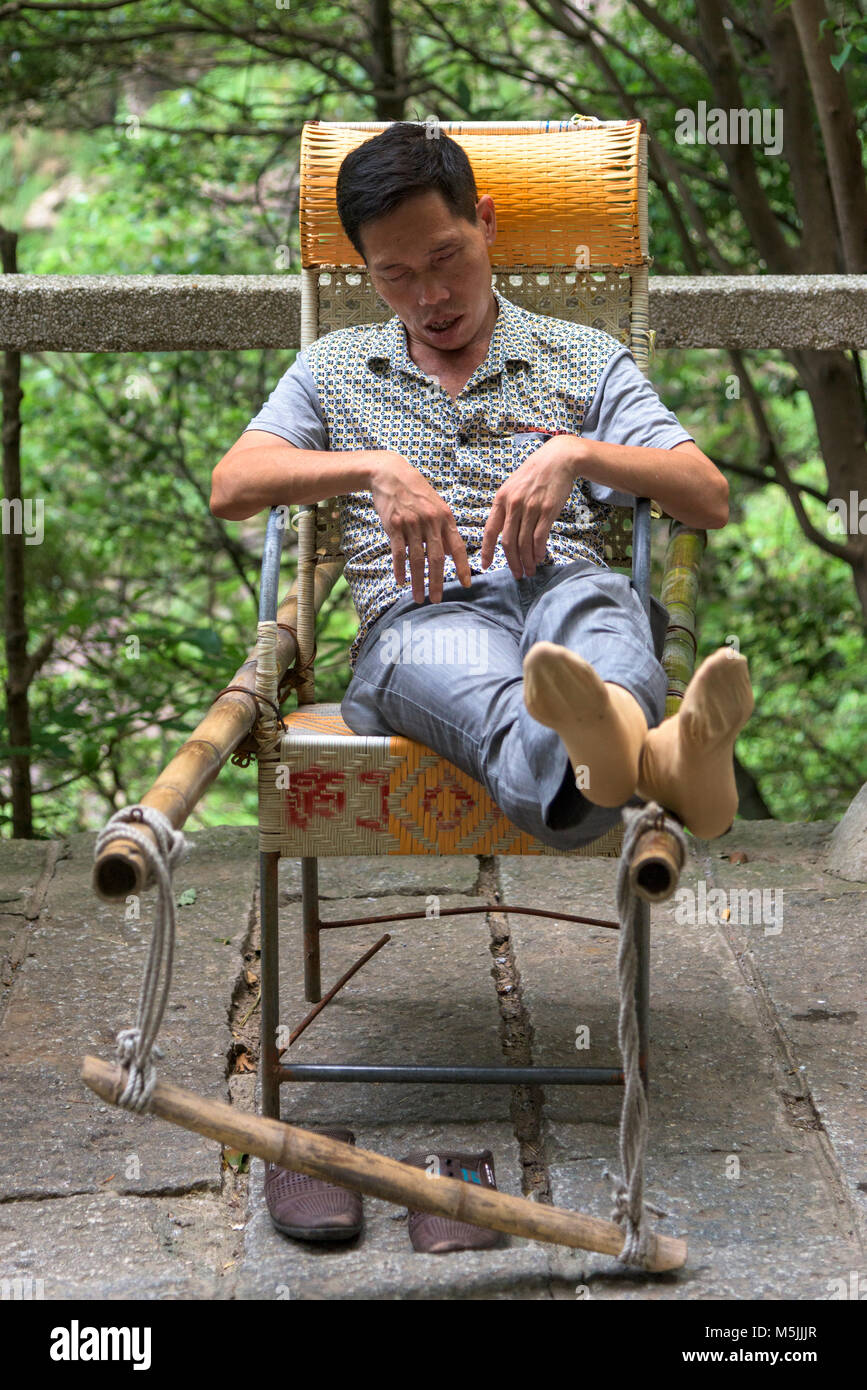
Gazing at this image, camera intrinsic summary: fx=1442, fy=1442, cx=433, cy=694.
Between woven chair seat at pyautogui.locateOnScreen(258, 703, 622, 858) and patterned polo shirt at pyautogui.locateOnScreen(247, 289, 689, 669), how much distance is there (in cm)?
32

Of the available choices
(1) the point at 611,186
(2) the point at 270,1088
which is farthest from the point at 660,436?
(2) the point at 270,1088

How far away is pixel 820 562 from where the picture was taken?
590cm

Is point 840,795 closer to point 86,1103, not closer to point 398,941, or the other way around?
point 398,941

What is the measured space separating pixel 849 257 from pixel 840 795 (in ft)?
8.35

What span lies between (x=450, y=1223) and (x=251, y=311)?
1.94 m

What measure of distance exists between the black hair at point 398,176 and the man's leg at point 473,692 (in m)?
0.57

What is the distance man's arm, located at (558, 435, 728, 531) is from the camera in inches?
79.7

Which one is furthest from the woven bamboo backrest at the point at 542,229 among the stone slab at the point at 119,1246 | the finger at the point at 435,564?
the stone slab at the point at 119,1246

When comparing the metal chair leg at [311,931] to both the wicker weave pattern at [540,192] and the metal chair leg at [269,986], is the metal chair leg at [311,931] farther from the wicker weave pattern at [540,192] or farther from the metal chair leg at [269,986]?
the wicker weave pattern at [540,192]

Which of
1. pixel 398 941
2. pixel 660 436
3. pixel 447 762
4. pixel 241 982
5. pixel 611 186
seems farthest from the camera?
pixel 398 941

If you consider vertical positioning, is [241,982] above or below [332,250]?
below

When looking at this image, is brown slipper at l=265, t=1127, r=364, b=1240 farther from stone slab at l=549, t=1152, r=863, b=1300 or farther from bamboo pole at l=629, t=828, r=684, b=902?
bamboo pole at l=629, t=828, r=684, b=902

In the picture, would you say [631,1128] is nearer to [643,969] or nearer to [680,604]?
[643,969]

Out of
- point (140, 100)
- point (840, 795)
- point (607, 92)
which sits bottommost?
point (840, 795)
